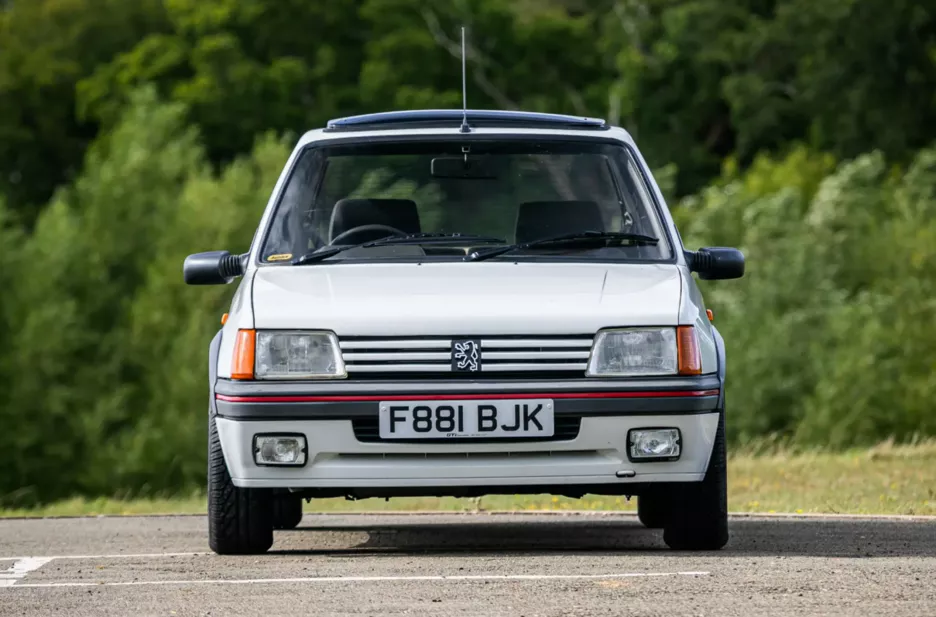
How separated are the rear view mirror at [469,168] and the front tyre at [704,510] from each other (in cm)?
179

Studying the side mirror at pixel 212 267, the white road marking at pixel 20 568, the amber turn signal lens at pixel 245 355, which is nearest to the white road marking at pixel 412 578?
the white road marking at pixel 20 568

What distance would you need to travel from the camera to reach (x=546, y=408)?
7.71 m

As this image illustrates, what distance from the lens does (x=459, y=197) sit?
29.8 feet

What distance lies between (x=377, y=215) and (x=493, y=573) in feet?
7.38

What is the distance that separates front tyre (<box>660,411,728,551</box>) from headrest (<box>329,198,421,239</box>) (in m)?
1.77

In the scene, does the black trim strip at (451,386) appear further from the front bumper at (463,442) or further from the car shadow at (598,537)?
the car shadow at (598,537)

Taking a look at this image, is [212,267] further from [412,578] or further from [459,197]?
[412,578]

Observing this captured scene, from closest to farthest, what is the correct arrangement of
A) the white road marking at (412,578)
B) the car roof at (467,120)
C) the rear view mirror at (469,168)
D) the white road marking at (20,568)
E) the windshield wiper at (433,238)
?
the white road marking at (412,578) → the white road marking at (20,568) → the windshield wiper at (433,238) → the rear view mirror at (469,168) → the car roof at (467,120)

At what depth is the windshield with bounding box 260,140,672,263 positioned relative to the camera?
8.81 m

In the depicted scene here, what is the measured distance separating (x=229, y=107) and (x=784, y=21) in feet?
51.1

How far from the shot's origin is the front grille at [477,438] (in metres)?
7.71

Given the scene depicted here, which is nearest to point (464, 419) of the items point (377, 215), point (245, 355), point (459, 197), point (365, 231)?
point (245, 355)

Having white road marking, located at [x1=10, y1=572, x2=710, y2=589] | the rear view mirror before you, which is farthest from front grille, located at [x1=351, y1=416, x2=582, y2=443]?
the rear view mirror

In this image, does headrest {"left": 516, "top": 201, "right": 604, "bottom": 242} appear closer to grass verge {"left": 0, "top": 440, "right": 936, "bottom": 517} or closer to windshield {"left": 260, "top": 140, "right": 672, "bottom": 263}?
windshield {"left": 260, "top": 140, "right": 672, "bottom": 263}
